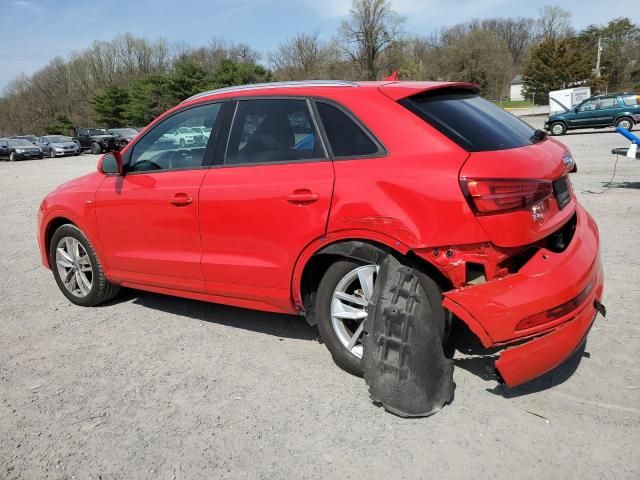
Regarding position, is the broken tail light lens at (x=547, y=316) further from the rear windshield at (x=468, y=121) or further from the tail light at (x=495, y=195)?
the rear windshield at (x=468, y=121)

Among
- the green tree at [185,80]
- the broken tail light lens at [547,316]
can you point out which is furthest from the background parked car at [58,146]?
the broken tail light lens at [547,316]

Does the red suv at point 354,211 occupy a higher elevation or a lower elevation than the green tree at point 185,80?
lower

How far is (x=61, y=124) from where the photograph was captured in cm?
6662

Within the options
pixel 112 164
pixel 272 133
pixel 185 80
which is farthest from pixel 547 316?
pixel 185 80

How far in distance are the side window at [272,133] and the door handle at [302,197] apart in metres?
0.24

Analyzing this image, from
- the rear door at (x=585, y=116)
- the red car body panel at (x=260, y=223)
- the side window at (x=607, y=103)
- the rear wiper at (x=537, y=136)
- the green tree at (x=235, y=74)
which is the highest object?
the green tree at (x=235, y=74)

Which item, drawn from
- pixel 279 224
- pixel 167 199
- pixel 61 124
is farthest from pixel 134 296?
pixel 61 124

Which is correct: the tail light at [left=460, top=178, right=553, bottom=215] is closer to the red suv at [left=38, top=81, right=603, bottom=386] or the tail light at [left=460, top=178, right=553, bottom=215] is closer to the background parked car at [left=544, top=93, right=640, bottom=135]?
the red suv at [left=38, top=81, right=603, bottom=386]

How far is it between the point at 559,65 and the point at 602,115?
1218 inches

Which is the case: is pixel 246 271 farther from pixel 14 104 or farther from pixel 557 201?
pixel 14 104

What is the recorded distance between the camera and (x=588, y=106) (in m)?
24.1

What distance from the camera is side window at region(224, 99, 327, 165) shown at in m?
3.41

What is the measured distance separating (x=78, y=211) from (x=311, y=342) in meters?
2.35

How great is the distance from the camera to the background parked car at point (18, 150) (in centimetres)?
3369
